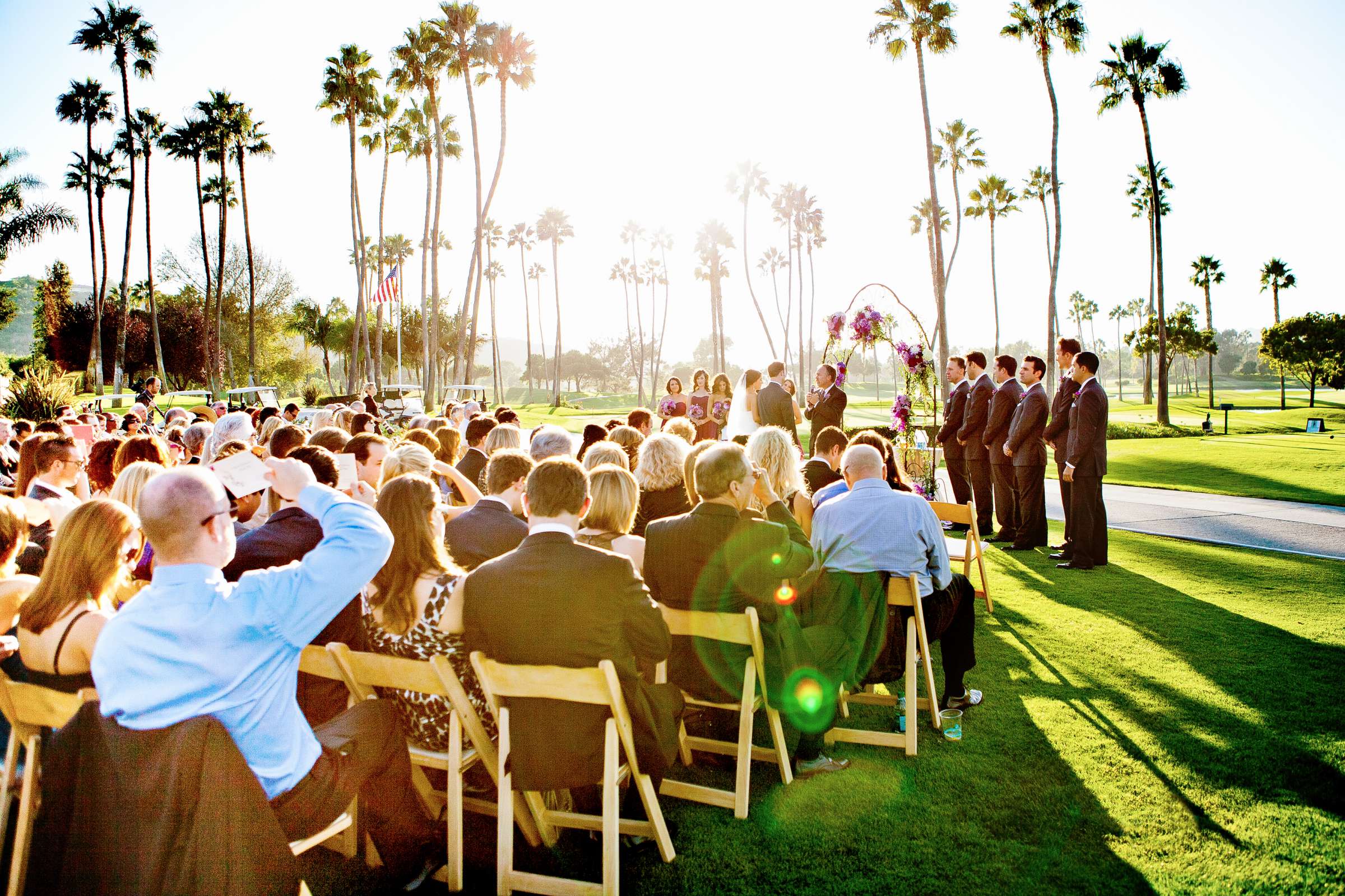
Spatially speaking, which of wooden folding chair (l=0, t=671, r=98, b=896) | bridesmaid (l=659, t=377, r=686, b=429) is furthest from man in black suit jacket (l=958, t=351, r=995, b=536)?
wooden folding chair (l=0, t=671, r=98, b=896)

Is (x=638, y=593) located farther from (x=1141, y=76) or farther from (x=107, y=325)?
(x=107, y=325)

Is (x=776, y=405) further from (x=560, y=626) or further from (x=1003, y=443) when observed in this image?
(x=560, y=626)

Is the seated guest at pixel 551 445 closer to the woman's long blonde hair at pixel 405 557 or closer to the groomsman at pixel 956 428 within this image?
the woman's long blonde hair at pixel 405 557

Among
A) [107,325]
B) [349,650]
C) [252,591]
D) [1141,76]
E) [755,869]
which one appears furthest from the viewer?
[107,325]

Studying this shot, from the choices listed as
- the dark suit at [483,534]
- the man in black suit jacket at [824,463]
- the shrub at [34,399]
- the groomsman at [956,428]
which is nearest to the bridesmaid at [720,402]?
the groomsman at [956,428]

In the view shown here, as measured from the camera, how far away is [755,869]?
10.7ft

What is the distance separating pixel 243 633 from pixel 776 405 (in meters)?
7.93

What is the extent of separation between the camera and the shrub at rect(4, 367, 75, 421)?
20969 millimetres

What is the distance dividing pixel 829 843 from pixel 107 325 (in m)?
51.8

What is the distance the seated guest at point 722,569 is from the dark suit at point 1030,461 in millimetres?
6093

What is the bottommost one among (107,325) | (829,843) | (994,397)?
(829,843)

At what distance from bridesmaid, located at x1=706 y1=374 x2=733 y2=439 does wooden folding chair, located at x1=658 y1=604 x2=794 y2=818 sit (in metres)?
7.24

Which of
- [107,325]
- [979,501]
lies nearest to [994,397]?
Answer: [979,501]

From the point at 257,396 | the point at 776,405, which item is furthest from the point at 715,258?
the point at 776,405
